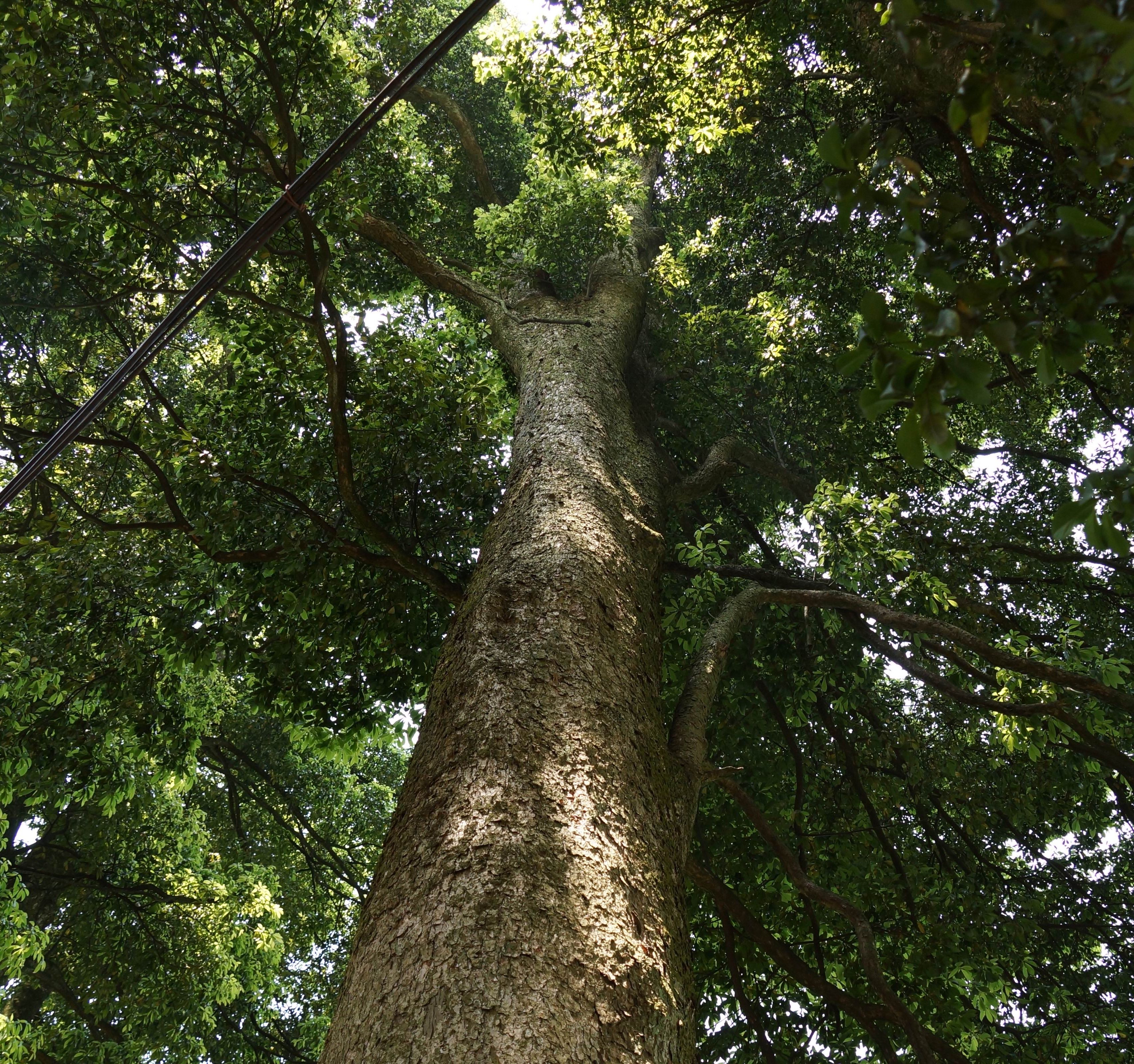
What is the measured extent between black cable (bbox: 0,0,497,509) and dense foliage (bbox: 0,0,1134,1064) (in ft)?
2.62

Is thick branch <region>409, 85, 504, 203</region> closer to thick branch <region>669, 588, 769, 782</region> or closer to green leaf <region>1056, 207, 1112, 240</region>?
thick branch <region>669, 588, 769, 782</region>

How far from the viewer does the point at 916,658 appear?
4902mm

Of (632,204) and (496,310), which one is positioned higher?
(632,204)

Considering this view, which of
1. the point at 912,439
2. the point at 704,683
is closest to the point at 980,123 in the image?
the point at 912,439

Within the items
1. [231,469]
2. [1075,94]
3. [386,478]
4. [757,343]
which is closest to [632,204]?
[757,343]

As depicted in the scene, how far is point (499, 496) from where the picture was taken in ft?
16.4

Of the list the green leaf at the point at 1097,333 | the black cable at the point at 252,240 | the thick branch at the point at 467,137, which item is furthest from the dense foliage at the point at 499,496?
the thick branch at the point at 467,137

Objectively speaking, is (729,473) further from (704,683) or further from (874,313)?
(874,313)

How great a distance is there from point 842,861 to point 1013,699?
1.56 metres

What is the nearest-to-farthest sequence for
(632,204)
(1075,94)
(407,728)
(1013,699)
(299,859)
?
(1075,94) → (1013,699) → (407,728) → (632,204) → (299,859)

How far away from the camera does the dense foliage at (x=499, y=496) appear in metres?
4.24

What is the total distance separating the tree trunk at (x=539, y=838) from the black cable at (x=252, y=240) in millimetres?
1353

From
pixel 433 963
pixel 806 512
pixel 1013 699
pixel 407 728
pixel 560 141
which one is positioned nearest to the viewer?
pixel 433 963

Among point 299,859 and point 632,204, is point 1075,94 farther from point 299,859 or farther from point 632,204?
point 299,859
